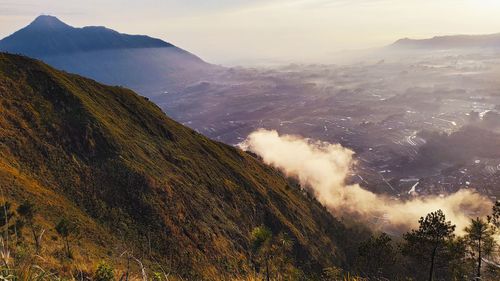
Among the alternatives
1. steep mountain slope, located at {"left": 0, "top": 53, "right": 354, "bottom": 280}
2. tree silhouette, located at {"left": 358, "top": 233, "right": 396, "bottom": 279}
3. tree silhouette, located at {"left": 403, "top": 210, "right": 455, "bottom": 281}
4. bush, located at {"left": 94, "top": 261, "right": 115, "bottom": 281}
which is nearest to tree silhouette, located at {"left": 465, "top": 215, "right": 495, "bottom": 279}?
tree silhouette, located at {"left": 403, "top": 210, "right": 455, "bottom": 281}

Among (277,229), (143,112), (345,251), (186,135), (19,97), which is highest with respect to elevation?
(19,97)

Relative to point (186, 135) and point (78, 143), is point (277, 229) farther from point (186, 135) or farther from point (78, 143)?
point (78, 143)

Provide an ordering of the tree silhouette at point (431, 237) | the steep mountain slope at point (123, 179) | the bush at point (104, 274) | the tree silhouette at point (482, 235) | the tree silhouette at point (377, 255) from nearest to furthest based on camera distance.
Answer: the bush at point (104, 274)
the tree silhouette at point (482, 235)
the tree silhouette at point (431, 237)
the steep mountain slope at point (123, 179)
the tree silhouette at point (377, 255)

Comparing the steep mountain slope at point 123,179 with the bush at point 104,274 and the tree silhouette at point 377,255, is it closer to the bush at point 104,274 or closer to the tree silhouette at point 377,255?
the tree silhouette at point 377,255

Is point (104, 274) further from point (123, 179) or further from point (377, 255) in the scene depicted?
point (377, 255)

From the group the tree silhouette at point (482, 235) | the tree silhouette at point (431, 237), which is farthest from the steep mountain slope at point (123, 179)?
the tree silhouette at point (482, 235)

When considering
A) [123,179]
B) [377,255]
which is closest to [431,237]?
[377,255]

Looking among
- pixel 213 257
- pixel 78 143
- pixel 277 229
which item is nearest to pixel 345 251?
pixel 277 229
